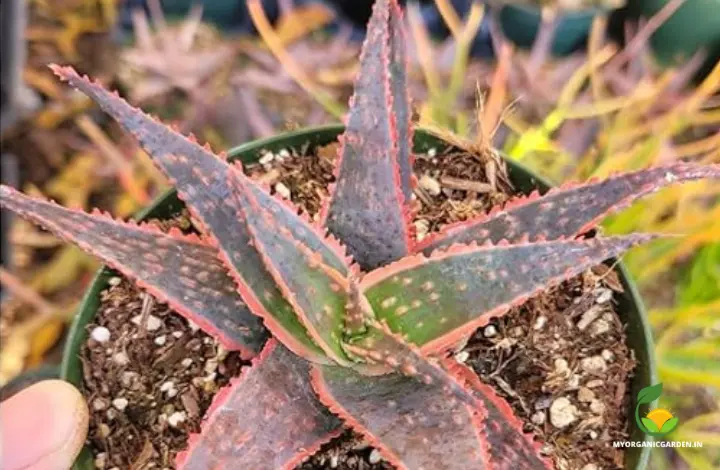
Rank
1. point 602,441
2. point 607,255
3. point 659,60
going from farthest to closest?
point 659,60 → point 602,441 → point 607,255

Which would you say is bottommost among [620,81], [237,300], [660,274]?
[660,274]

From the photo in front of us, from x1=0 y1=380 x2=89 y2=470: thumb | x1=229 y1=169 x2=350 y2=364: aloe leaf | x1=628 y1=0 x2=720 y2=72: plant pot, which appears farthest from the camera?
x1=628 y1=0 x2=720 y2=72: plant pot

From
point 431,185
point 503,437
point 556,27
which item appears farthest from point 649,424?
point 556,27

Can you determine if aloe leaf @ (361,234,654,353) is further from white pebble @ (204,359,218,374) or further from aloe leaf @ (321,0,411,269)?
white pebble @ (204,359,218,374)

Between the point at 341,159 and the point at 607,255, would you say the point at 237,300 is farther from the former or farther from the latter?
the point at 607,255

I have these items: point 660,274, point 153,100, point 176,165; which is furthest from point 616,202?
point 153,100

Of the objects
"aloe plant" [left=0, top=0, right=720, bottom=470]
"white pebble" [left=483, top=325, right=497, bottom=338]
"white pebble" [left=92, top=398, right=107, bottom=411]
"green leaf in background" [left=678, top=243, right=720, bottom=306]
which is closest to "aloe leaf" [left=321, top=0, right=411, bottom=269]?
"aloe plant" [left=0, top=0, right=720, bottom=470]

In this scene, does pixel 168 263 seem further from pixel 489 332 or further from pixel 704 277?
pixel 704 277
